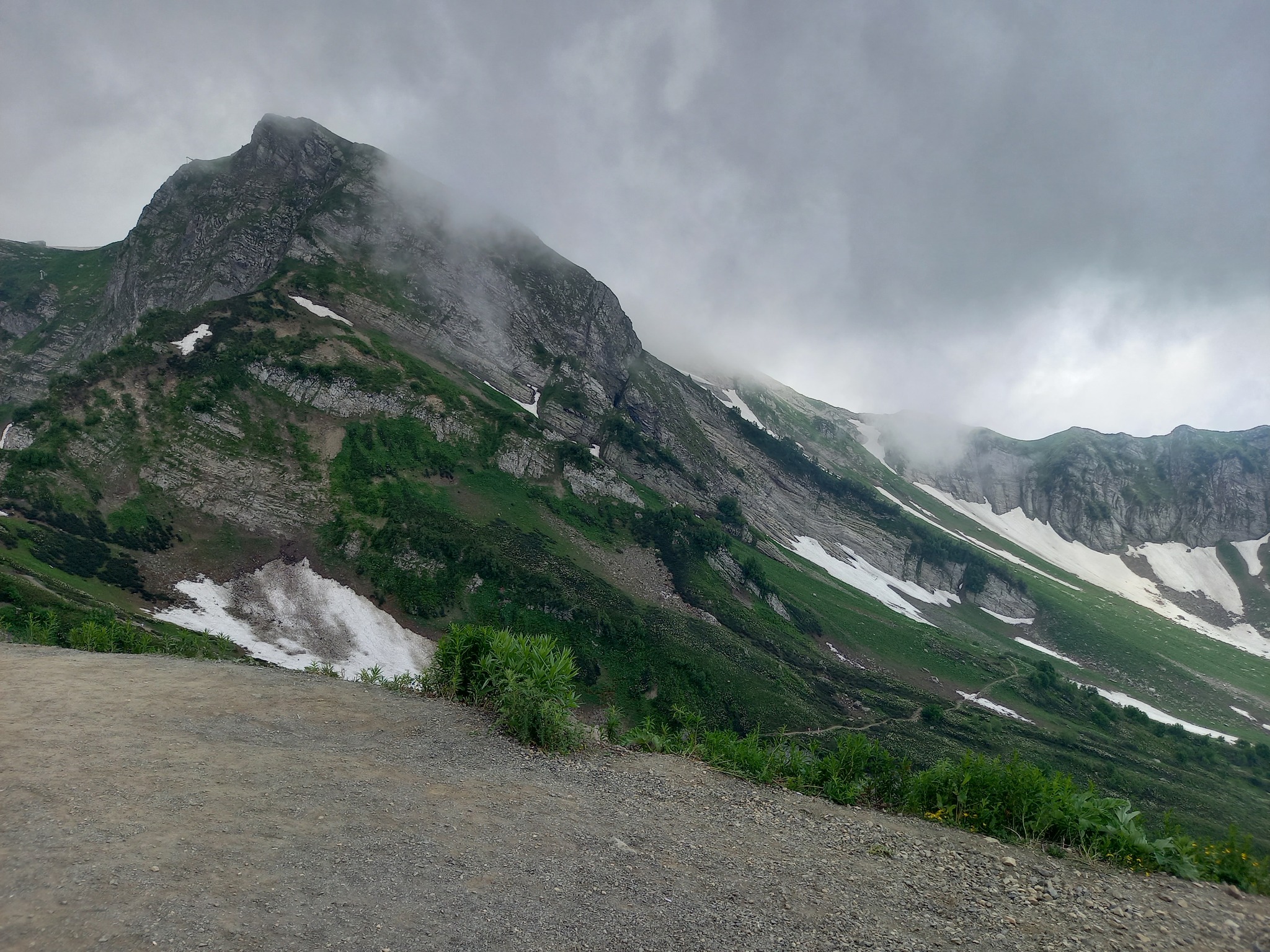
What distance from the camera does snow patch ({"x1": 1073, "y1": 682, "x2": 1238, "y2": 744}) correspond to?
85375 mm

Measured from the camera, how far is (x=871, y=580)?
119188 millimetres

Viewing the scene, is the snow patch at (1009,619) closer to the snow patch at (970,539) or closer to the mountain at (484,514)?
the mountain at (484,514)

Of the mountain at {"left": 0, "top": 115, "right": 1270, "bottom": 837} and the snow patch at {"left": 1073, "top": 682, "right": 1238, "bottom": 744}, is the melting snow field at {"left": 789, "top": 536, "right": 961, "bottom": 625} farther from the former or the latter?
the snow patch at {"left": 1073, "top": 682, "right": 1238, "bottom": 744}

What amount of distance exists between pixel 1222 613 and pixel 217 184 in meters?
258

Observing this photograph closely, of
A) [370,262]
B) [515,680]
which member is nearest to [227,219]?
[370,262]

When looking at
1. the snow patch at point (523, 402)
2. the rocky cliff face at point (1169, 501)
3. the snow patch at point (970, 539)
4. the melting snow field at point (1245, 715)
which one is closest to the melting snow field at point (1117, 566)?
the rocky cliff face at point (1169, 501)

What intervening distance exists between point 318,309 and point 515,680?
9693cm

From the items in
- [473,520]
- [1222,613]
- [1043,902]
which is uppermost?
[1222,613]

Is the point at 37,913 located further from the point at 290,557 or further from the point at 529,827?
the point at 290,557

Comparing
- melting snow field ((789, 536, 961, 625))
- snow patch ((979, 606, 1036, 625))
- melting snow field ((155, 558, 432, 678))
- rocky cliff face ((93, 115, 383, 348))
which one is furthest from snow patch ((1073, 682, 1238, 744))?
rocky cliff face ((93, 115, 383, 348))

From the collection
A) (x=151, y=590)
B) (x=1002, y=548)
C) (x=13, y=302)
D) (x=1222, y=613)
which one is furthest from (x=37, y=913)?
(x=1222, y=613)

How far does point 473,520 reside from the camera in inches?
2778

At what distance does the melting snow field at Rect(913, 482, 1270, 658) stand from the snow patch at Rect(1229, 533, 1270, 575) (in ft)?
29.8

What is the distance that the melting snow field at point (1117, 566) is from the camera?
14400 cm
